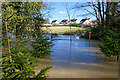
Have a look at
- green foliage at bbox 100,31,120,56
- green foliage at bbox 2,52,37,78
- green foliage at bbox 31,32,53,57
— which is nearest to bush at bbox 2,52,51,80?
green foliage at bbox 2,52,37,78

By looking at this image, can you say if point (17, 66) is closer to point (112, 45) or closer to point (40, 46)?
point (40, 46)

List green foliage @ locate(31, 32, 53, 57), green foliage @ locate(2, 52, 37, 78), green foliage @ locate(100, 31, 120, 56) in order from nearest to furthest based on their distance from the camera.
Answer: green foliage @ locate(2, 52, 37, 78) < green foliage @ locate(100, 31, 120, 56) < green foliage @ locate(31, 32, 53, 57)

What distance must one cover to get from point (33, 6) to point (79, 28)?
12.1 m

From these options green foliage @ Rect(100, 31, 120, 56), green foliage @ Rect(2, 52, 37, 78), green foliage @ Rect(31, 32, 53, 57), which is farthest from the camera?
green foliage @ Rect(31, 32, 53, 57)

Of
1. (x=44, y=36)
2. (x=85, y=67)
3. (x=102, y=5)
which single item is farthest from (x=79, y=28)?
(x=85, y=67)

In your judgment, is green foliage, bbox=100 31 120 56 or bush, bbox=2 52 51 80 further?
green foliage, bbox=100 31 120 56

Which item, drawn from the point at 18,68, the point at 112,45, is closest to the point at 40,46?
the point at 112,45

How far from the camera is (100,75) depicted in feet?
11.6

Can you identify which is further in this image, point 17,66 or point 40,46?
point 40,46

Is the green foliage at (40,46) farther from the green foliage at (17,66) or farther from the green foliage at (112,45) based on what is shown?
the green foliage at (17,66)

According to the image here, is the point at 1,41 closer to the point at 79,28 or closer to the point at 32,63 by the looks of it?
the point at 32,63

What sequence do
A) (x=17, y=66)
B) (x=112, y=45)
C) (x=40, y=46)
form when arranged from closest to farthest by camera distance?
(x=17, y=66), (x=112, y=45), (x=40, y=46)

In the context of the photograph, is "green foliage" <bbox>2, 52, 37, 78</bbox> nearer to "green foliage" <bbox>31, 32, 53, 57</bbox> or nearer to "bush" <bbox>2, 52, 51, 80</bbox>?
"bush" <bbox>2, 52, 51, 80</bbox>

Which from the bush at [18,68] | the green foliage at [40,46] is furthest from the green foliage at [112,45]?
the bush at [18,68]
